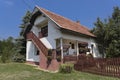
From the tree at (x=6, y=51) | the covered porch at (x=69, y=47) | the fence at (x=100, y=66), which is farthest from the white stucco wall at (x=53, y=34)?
the tree at (x=6, y=51)

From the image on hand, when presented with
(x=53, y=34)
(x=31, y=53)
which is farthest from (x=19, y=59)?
(x=53, y=34)

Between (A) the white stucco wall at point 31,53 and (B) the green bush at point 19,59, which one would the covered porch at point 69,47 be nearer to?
(A) the white stucco wall at point 31,53

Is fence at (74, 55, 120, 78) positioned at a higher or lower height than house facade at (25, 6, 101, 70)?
lower

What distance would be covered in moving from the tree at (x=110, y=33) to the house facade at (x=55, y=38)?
0.91 meters

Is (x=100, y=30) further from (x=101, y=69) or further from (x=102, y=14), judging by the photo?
(x=101, y=69)

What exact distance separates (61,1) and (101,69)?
742cm

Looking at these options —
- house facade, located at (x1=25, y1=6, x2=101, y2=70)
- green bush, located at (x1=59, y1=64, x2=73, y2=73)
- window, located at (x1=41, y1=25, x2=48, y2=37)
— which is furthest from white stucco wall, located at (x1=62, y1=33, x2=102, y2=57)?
green bush, located at (x1=59, y1=64, x2=73, y2=73)

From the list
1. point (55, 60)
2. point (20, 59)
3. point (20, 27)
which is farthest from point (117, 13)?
point (20, 27)

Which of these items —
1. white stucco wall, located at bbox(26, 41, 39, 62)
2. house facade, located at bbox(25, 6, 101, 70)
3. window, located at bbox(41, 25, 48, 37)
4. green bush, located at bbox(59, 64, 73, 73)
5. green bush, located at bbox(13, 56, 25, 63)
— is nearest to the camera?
green bush, located at bbox(59, 64, 73, 73)

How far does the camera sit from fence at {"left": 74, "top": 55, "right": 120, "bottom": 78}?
1122 cm

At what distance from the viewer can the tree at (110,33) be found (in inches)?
726

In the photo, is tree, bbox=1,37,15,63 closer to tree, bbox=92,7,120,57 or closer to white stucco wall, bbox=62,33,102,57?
white stucco wall, bbox=62,33,102,57

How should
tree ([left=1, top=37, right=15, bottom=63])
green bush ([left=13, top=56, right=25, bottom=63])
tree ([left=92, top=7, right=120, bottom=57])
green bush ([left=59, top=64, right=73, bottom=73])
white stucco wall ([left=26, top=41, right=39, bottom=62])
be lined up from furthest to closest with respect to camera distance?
green bush ([left=13, top=56, right=25, bottom=63])
tree ([left=1, top=37, right=15, bottom=63])
white stucco wall ([left=26, top=41, right=39, bottom=62])
tree ([left=92, top=7, right=120, bottom=57])
green bush ([left=59, top=64, right=73, bottom=73])

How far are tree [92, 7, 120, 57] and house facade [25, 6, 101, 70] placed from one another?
0.91 meters
